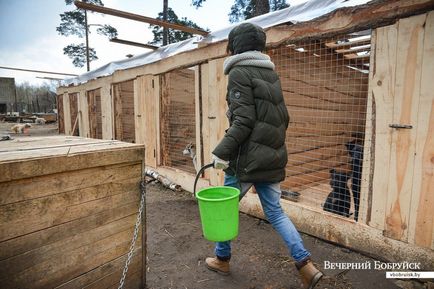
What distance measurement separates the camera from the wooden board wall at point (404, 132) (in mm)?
2350

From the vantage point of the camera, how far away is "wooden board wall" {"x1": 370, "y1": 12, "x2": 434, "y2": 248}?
235cm

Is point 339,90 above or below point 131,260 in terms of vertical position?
above

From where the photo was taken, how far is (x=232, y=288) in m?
2.32

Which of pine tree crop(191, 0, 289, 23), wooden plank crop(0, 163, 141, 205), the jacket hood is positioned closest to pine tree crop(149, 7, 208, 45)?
pine tree crop(191, 0, 289, 23)

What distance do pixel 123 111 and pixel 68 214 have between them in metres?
6.47

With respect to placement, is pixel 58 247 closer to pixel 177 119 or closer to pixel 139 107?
pixel 139 107

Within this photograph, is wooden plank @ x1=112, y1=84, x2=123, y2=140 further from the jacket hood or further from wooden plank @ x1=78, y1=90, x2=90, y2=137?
the jacket hood

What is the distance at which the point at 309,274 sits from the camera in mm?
2010

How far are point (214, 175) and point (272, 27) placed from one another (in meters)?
2.23

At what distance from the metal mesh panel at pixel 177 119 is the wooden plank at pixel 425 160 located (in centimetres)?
346

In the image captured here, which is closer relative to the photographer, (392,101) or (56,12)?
(392,101)

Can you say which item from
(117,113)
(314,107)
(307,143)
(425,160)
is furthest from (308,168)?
(117,113)

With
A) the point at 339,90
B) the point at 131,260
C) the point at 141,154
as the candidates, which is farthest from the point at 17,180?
the point at 339,90

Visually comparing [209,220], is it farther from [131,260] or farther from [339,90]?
[339,90]
